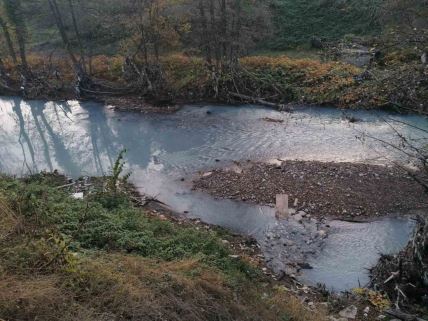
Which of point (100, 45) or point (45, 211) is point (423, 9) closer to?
point (45, 211)

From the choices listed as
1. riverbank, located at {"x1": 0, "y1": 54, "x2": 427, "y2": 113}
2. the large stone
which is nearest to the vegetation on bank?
riverbank, located at {"x1": 0, "y1": 54, "x2": 427, "y2": 113}

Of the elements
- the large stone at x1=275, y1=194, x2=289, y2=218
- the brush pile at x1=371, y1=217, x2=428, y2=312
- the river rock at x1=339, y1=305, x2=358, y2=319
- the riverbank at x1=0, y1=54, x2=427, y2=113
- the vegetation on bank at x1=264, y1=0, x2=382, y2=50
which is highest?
the vegetation on bank at x1=264, y1=0, x2=382, y2=50

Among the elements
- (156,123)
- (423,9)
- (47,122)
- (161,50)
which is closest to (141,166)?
(156,123)

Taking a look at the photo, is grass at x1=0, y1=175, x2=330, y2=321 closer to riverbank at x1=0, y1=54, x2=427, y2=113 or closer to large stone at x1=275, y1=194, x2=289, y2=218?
large stone at x1=275, y1=194, x2=289, y2=218

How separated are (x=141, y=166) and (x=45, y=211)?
23.1 feet

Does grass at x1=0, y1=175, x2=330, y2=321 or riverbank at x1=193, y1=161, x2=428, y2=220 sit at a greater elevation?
grass at x1=0, y1=175, x2=330, y2=321

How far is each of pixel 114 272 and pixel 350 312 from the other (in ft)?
14.3

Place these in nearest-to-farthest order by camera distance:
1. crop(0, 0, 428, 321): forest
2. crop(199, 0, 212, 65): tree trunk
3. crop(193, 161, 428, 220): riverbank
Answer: crop(0, 0, 428, 321): forest
crop(193, 161, 428, 220): riverbank
crop(199, 0, 212, 65): tree trunk

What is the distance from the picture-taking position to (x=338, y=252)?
10.2 meters

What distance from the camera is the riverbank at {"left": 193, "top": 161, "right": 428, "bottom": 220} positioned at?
37.8 feet

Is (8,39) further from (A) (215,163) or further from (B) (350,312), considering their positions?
(B) (350,312)

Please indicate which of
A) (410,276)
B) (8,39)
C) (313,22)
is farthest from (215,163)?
(8,39)

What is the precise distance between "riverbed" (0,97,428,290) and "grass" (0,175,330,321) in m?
2.28

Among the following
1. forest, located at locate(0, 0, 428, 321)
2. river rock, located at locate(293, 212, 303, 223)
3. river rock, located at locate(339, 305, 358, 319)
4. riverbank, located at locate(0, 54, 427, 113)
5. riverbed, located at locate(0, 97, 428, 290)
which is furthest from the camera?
riverbank, located at locate(0, 54, 427, 113)
